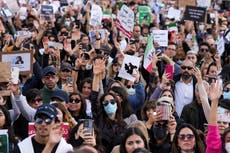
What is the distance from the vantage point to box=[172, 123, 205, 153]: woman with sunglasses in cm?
614

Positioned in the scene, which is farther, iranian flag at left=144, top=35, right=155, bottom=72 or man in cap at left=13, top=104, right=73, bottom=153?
iranian flag at left=144, top=35, right=155, bottom=72

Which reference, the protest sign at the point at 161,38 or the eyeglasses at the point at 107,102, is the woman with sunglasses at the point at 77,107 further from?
the protest sign at the point at 161,38

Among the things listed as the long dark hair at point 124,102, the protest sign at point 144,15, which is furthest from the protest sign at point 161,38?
the protest sign at point 144,15

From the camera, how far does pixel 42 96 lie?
828 cm

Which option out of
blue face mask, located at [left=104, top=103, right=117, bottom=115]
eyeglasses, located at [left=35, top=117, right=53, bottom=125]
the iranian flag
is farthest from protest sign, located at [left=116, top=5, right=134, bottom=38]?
eyeglasses, located at [left=35, top=117, right=53, bottom=125]

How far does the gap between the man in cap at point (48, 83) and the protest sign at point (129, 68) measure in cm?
96

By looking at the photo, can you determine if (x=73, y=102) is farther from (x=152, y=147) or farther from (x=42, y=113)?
(x=42, y=113)

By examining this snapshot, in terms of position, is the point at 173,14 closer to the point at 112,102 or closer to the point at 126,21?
the point at 126,21

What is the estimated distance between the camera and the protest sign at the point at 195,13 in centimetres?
1517

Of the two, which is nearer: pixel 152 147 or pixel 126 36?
pixel 152 147

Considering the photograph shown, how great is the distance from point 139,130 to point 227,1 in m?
20.5

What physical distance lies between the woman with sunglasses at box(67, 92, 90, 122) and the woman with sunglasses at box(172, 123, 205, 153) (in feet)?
5.65

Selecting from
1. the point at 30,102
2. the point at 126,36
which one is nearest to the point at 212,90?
the point at 30,102

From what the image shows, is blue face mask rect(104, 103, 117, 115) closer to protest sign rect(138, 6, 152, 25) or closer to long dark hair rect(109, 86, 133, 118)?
long dark hair rect(109, 86, 133, 118)
